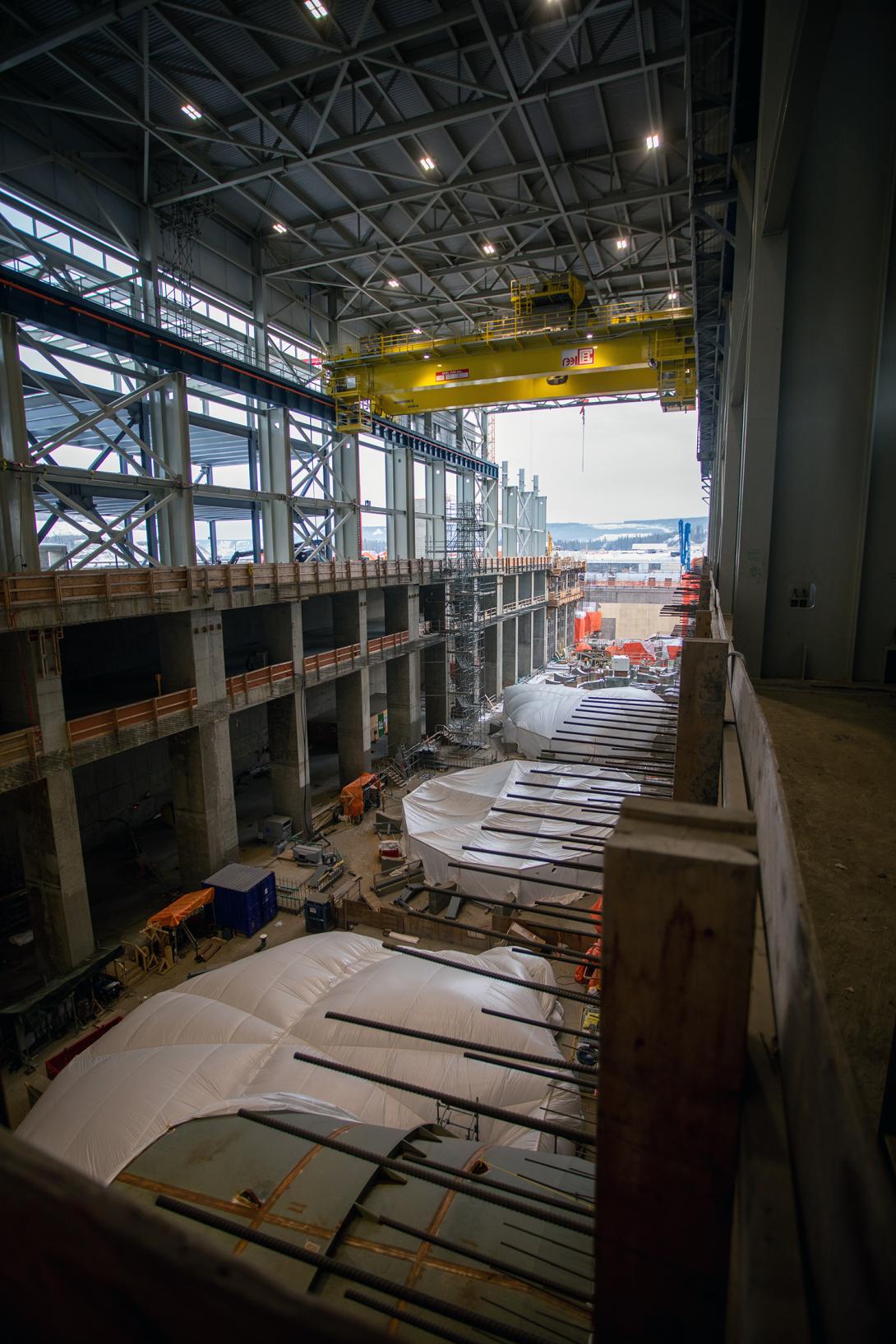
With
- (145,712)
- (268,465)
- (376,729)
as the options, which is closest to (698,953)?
(145,712)

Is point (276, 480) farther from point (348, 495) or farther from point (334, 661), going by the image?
point (334, 661)

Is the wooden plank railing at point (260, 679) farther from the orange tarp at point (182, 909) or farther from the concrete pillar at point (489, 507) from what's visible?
the concrete pillar at point (489, 507)

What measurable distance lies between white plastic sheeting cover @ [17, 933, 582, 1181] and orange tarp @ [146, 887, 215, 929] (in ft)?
15.0

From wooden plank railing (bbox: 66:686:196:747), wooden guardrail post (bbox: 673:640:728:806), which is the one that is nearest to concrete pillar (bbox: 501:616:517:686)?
wooden plank railing (bbox: 66:686:196:747)

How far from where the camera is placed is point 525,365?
2183 centimetres

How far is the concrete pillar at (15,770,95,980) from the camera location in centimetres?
1287

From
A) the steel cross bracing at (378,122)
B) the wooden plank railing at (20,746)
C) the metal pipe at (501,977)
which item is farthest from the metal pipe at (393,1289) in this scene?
the steel cross bracing at (378,122)

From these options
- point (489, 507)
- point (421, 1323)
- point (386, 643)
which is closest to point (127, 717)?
point (386, 643)

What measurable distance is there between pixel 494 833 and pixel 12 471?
13.7 m

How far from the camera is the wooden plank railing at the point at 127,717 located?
43.8ft

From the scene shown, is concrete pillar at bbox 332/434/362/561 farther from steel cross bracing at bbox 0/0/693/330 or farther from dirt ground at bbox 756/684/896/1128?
dirt ground at bbox 756/684/896/1128

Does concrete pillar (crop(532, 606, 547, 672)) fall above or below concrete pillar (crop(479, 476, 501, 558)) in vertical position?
below

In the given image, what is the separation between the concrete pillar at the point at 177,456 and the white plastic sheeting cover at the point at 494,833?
34.7 ft

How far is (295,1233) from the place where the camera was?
15.5 ft
